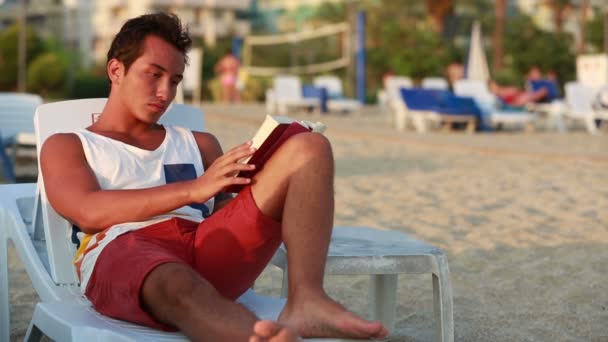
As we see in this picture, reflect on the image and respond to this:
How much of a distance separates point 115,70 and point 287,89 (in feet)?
58.9

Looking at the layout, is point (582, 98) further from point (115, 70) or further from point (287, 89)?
point (115, 70)

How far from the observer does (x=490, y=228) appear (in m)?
6.07

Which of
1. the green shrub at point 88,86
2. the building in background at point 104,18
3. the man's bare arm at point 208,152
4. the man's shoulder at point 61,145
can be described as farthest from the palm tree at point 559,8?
the man's shoulder at point 61,145

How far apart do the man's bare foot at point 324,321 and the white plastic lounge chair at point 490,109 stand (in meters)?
13.1

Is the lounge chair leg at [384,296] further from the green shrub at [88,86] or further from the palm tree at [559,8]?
the palm tree at [559,8]

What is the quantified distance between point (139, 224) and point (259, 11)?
227ft

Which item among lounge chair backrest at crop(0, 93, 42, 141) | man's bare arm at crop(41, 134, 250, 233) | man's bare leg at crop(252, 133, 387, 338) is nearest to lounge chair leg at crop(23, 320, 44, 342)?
man's bare arm at crop(41, 134, 250, 233)

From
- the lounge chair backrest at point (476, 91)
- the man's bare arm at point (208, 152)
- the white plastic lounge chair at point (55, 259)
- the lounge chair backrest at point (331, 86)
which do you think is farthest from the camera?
the lounge chair backrest at point (331, 86)

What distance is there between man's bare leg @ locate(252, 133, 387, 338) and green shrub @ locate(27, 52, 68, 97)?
2611 cm

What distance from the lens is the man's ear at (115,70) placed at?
2820 mm

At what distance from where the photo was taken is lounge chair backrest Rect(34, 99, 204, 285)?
2.92 metres

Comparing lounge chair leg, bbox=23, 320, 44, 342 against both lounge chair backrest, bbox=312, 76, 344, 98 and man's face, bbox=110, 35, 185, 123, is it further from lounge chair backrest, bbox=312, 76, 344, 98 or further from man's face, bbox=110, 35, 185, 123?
lounge chair backrest, bbox=312, 76, 344, 98

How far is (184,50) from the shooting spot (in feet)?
9.31

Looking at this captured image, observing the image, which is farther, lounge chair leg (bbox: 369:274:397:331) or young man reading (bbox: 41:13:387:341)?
lounge chair leg (bbox: 369:274:397:331)
